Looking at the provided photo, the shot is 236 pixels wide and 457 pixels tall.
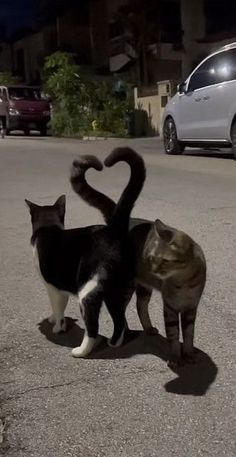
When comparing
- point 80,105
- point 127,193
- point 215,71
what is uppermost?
point 215,71

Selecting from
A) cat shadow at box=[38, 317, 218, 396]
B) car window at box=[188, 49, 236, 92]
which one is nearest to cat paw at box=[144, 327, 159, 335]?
cat shadow at box=[38, 317, 218, 396]

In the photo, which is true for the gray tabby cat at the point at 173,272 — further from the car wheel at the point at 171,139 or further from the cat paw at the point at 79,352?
the car wheel at the point at 171,139

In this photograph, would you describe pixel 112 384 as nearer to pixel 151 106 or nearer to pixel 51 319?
pixel 51 319

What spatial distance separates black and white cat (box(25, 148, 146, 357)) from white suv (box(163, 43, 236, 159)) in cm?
847

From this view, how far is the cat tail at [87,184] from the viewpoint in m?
3.55

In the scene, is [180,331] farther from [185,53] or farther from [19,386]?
[185,53]

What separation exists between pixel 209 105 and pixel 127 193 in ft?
30.9

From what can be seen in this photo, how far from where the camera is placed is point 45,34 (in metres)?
41.8

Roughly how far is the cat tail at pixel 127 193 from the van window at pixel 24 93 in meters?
23.9

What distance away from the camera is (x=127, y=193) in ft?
10.9

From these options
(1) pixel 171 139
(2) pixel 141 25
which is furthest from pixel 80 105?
(1) pixel 171 139

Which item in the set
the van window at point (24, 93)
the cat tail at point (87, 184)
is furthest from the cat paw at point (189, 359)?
the van window at point (24, 93)

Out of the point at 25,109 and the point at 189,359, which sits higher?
the point at 25,109

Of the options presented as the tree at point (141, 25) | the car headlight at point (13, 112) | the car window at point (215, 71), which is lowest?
the car headlight at point (13, 112)
